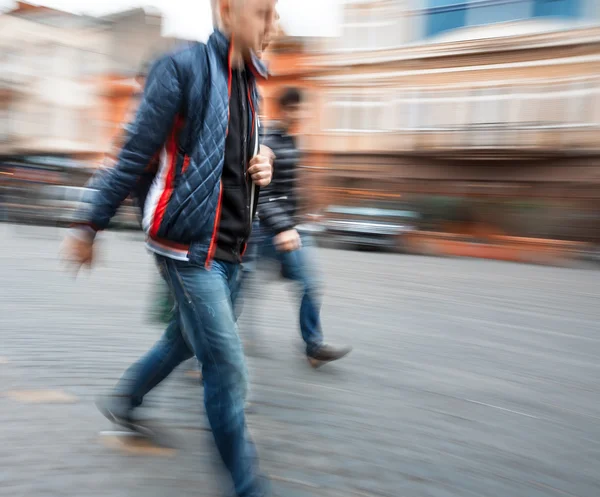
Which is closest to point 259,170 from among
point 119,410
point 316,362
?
point 119,410

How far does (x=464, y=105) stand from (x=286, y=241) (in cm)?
2486

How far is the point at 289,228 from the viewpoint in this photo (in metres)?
4.99

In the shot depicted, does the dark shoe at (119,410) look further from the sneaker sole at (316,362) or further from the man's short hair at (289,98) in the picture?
the man's short hair at (289,98)

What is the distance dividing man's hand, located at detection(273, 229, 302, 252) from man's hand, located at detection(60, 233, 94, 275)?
2.34 m

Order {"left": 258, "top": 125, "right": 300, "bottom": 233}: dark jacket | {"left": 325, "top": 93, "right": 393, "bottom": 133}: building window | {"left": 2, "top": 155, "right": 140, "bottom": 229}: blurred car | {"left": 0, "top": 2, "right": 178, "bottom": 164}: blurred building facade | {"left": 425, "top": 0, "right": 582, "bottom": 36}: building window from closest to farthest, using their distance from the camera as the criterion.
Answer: {"left": 258, "top": 125, "right": 300, "bottom": 233}: dark jacket, {"left": 2, "top": 155, "right": 140, "bottom": 229}: blurred car, {"left": 425, "top": 0, "right": 582, "bottom": 36}: building window, {"left": 325, "top": 93, "right": 393, "bottom": 133}: building window, {"left": 0, "top": 2, "right": 178, "bottom": 164}: blurred building facade

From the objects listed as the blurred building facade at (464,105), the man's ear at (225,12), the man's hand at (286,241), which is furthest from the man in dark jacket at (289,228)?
the blurred building facade at (464,105)

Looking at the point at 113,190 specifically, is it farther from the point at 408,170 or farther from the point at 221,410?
the point at 408,170

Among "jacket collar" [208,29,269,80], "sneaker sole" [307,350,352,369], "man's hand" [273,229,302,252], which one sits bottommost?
"sneaker sole" [307,350,352,369]

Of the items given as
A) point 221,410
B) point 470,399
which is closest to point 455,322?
point 470,399

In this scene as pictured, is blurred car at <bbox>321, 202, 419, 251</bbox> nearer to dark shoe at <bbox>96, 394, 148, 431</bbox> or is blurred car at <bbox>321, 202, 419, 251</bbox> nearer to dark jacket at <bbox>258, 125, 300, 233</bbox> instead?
dark jacket at <bbox>258, 125, 300, 233</bbox>

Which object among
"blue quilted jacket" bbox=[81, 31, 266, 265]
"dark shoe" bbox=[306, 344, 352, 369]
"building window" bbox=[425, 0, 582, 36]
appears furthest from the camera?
"building window" bbox=[425, 0, 582, 36]

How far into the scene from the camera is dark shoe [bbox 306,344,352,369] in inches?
199

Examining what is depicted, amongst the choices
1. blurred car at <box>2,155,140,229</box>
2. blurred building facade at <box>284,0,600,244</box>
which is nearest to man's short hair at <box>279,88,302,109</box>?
blurred car at <box>2,155,140,229</box>

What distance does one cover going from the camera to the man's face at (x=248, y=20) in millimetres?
2500
